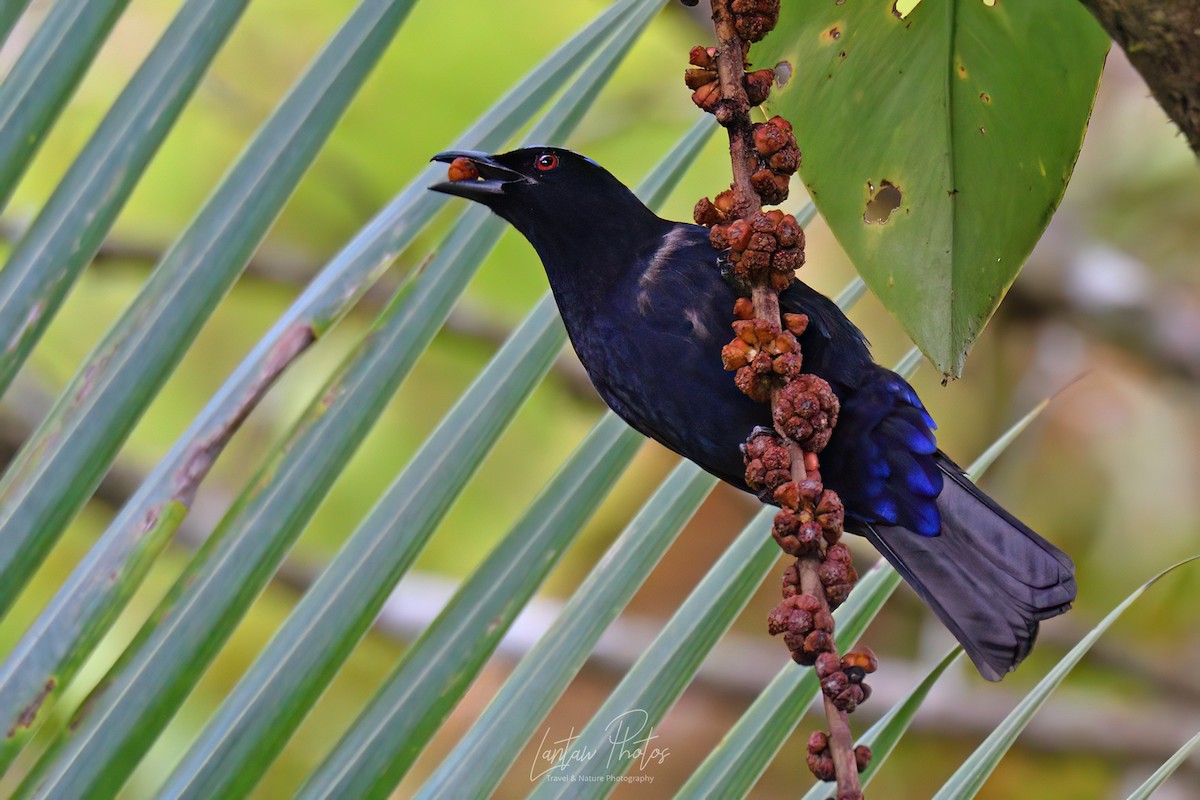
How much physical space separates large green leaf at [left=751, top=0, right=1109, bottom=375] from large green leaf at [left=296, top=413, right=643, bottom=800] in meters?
0.44

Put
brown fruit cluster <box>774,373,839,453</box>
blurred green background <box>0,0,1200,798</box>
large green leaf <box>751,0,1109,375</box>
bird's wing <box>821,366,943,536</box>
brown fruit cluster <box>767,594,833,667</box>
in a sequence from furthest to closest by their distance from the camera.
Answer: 1. blurred green background <box>0,0,1200,798</box>
2. bird's wing <box>821,366,943,536</box>
3. large green leaf <box>751,0,1109,375</box>
4. brown fruit cluster <box>774,373,839,453</box>
5. brown fruit cluster <box>767,594,833,667</box>

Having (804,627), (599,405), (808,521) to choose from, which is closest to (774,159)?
(808,521)

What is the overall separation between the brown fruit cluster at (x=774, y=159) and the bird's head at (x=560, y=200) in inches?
27.2

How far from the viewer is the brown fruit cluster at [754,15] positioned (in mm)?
1537

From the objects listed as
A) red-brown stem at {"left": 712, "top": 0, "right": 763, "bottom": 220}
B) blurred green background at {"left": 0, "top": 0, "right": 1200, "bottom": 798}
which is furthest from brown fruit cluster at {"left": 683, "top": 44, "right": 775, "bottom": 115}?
blurred green background at {"left": 0, "top": 0, "right": 1200, "bottom": 798}

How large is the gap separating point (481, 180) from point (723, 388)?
1.73 feet

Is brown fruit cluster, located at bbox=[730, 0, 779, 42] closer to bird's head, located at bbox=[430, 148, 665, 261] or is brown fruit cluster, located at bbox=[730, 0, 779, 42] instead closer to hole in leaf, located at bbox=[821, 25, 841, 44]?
hole in leaf, located at bbox=[821, 25, 841, 44]

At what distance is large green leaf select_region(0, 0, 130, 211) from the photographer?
4.84 feet

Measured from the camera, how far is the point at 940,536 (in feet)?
7.28

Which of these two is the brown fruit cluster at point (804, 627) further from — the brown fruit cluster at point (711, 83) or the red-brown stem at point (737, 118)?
the brown fruit cluster at point (711, 83)

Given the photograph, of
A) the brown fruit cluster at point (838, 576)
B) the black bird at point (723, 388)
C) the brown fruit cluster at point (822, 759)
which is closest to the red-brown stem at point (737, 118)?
the brown fruit cluster at point (838, 576)

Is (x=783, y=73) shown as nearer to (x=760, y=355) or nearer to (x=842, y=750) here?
(x=760, y=355)

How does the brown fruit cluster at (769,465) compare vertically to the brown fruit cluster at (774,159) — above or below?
below

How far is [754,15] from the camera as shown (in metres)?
1.55
